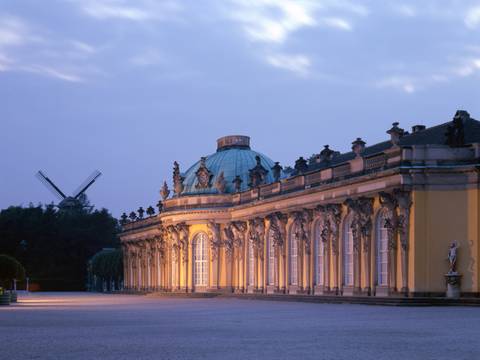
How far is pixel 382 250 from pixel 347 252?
4.37 meters

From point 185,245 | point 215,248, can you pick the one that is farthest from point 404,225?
point 185,245

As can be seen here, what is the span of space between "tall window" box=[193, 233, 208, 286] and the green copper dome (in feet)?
11.8

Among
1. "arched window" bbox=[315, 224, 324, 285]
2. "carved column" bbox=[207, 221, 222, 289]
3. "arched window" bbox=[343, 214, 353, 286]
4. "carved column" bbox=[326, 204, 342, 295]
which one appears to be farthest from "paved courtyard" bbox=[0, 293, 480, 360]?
"carved column" bbox=[207, 221, 222, 289]

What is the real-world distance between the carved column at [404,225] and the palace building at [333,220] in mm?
47

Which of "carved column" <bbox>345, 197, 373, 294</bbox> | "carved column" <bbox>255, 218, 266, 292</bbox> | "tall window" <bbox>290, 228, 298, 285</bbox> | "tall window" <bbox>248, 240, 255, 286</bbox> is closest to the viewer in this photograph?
"carved column" <bbox>345, 197, 373, 294</bbox>

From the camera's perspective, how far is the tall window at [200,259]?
77.1 metres

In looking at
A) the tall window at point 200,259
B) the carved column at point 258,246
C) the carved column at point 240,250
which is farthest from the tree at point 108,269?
the carved column at point 258,246

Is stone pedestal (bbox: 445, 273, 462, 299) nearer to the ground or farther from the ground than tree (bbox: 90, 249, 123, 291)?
farther from the ground

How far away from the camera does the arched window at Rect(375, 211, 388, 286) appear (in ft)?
163

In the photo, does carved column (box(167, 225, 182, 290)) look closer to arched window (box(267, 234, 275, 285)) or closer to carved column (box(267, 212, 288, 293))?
arched window (box(267, 234, 275, 285))

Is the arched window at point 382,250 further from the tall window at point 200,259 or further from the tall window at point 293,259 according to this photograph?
the tall window at point 200,259

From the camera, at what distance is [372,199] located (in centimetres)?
5034

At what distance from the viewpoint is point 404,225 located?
4741 cm

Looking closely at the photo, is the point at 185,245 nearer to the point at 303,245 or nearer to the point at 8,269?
the point at 8,269
